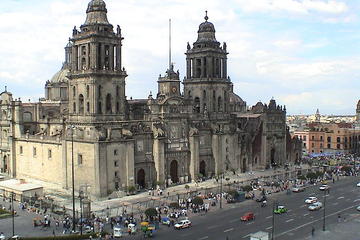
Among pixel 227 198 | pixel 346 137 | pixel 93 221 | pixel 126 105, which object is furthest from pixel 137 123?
pixel 346 137

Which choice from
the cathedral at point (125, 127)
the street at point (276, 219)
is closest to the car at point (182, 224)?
the street at point (276, 219)

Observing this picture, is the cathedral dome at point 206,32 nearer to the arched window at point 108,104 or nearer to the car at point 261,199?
the arched window at point 108,104

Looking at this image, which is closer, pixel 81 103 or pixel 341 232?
pixel 341 232

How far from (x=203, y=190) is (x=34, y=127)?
36886 mm

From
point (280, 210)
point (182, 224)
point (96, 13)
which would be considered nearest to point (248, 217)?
point (280, 210)

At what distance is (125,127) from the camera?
77938mm

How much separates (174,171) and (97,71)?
77.9ft

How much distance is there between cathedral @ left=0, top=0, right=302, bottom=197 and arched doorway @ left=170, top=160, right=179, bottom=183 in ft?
0.60

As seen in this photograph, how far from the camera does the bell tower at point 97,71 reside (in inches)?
2926

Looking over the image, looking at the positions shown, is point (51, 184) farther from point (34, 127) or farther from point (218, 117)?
point (218, 117)

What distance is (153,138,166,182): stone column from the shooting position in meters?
80.6

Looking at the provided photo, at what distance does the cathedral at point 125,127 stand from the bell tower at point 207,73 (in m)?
0.20

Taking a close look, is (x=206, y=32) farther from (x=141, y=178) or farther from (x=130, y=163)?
(x=130, y=163)

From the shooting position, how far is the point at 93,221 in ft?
191
